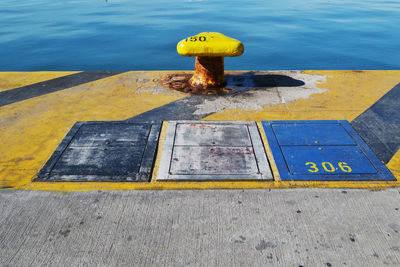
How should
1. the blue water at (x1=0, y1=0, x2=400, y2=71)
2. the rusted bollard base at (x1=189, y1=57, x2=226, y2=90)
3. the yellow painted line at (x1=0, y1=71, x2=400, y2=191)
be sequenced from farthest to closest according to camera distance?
the blue water at (x1=0, y1=0, x2=400, y2=71) < the rusted bollard base at (x1=189, y1=57, x2=226, y2=90) < the yellow painted line at (x1=0, y1=71, x2=400, y2=191)

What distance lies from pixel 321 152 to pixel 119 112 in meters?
2.66

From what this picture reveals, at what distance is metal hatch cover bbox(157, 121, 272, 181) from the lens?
9.62 feet

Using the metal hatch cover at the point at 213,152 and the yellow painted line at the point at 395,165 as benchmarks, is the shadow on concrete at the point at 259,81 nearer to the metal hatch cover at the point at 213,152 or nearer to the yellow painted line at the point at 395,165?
the metal hatch cover at the point at 213,152

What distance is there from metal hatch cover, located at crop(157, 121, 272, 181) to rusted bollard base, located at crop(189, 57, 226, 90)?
1328 mm

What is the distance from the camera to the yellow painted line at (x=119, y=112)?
283 centimetres

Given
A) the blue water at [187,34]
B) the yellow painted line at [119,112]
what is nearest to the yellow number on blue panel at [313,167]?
the yellow painted line at [119,112]

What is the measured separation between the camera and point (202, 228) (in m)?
2.35

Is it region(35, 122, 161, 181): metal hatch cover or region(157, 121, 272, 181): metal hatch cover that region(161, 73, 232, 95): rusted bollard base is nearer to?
region(157, 121, 272, 181): metal hatch cover

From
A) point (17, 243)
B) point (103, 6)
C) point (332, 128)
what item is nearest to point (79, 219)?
Result: point (17, 243)

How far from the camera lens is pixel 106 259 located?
2.10 meters

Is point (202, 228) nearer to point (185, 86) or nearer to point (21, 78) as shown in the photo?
point (185, 86)

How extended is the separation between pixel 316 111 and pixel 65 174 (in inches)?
129

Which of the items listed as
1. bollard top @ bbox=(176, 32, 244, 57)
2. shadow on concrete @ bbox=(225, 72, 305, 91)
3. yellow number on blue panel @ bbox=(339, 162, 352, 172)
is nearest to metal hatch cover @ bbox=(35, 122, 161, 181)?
bollard top @ bbox=(176, 32, 244, 57)

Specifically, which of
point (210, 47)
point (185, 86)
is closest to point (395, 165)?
point (210, 47)
